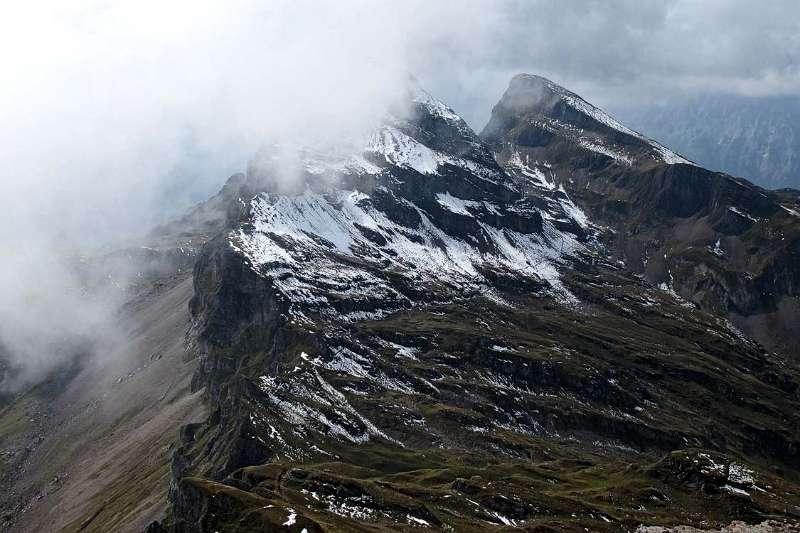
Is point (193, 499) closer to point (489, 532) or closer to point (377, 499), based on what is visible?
point (377, 499)

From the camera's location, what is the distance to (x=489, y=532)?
18588 centimetres

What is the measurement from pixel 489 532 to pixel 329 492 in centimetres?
3894

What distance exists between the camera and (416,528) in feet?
592

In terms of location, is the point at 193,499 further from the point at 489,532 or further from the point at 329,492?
the point at 489,532

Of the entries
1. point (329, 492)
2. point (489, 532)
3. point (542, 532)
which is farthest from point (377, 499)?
point (542, 532)

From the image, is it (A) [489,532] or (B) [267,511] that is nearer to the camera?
(B) [267,511]

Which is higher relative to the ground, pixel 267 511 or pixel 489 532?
pixel 267 511

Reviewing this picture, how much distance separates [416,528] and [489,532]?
17.9m

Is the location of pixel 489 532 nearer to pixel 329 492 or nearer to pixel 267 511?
pixel 329 492

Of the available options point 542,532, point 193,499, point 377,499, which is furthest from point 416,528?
point 193,499

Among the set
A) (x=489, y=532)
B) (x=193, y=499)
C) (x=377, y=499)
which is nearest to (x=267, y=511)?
(x=193, y=499)

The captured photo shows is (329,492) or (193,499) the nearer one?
(193,499)

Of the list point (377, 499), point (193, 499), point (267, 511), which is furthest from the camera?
point (377, 499)

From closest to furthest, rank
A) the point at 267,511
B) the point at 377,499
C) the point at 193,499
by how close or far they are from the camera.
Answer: the point at 267,511 < the point at 193,499 < the point at 377,499
